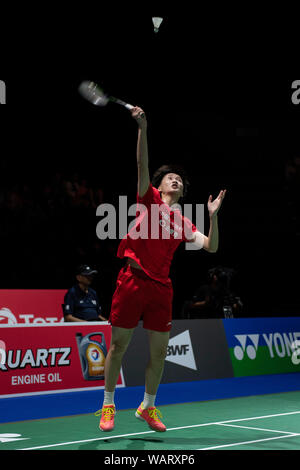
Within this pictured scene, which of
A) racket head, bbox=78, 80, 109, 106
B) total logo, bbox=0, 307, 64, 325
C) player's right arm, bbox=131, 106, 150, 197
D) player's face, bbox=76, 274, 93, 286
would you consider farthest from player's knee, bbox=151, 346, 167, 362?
total logo, bbox=0, 307, 64, 325

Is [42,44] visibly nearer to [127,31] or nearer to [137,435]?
[127,31]

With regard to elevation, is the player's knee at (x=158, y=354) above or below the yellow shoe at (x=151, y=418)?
above

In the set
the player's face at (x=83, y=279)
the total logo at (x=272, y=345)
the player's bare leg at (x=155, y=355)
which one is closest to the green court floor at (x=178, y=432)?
the player's bare leg at (x=155, y=355)

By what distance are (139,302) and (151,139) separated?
36.1 ft

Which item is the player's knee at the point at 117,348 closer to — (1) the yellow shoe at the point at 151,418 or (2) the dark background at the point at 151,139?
(1) the yellow shoe at the point at 151,418

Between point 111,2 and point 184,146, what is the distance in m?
7.49

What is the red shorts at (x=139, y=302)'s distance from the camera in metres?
4.94

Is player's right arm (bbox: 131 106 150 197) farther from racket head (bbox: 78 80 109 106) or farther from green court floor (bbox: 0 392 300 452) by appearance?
green court floor (bbox: 0 392 300 452)

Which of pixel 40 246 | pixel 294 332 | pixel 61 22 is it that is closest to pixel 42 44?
pixel 61 22

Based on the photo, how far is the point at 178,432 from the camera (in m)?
5.33

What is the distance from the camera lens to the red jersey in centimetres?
496

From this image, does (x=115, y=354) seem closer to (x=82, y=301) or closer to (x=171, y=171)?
(x=171, y=171)

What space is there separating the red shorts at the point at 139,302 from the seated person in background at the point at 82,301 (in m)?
4.49

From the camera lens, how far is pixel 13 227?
12062 millimetres
